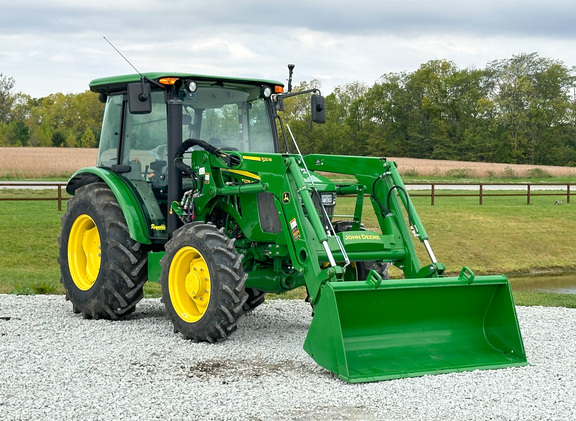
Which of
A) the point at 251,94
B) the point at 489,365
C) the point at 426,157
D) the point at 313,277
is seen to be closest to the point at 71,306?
the point at 251,94

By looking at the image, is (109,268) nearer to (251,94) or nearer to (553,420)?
(251,94)

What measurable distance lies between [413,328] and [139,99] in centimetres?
346

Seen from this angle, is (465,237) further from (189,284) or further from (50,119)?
(50,119)

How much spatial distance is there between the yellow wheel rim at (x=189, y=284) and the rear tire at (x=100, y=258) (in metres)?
0.91

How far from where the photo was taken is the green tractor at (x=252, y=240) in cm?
680

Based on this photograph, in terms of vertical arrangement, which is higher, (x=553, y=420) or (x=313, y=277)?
(x=313, y=277)

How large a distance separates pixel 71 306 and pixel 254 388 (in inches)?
182

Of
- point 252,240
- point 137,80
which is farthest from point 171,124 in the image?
point 252,240

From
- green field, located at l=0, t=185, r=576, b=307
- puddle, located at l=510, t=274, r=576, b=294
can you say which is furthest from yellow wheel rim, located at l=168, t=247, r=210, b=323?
puddle, located at l=510, t=274, r=576, b=294

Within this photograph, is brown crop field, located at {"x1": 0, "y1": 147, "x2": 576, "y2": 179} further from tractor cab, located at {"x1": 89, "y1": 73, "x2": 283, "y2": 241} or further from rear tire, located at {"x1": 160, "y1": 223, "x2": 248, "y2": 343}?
rear tire, located at {"x1": 160, "y1": 223, "x2": 248, "y2": 343}

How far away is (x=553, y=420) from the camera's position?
5.40 meters

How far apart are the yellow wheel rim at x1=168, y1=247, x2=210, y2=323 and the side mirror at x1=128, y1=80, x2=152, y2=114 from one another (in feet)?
4.72

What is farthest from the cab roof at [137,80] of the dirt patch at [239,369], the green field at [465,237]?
the green field at [465,237]

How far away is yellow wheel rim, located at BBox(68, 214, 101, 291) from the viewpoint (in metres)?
9.35
